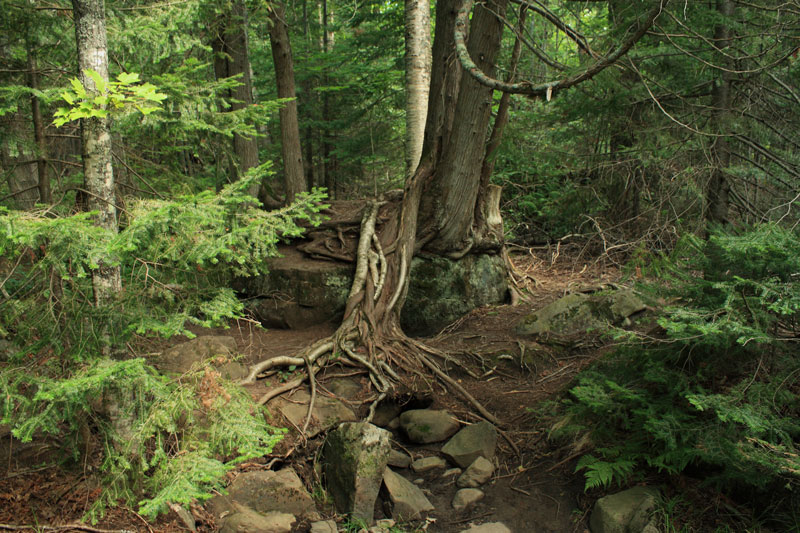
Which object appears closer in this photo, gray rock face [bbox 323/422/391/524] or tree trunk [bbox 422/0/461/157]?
gray rock face [bbox 323/422/391/524]

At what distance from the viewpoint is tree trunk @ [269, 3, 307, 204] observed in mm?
8438

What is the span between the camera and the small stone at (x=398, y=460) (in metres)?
5.06

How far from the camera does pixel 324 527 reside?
3873 millimetres

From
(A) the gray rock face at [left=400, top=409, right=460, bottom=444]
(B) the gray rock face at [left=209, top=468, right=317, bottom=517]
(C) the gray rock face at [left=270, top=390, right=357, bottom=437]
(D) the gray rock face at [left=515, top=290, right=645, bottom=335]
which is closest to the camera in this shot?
(B) the gray rock face at [left=209, top=468, right=317, bottom=517]

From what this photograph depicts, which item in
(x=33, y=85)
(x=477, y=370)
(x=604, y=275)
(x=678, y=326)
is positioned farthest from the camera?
(x=604, y=275)

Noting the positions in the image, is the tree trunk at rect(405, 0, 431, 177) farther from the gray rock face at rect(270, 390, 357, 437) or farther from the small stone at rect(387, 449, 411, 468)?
the small stone at rect(387, 449, 411, 468)

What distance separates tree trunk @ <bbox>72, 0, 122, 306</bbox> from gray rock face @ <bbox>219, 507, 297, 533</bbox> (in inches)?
72.3

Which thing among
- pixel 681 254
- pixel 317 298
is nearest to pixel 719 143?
pixel 681 254

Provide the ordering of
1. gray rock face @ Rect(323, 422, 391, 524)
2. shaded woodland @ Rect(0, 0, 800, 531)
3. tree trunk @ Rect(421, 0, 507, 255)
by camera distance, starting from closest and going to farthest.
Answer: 1. shaded woodland @ Rect(0, 0, 800, 531)
2. gray rock face @ Rect(323, 422, 391, 524)
3. tree trunk @ Rect(421, 0, 507, 255)

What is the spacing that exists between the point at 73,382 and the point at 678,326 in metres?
3.55

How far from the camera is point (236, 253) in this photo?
3.42 metres

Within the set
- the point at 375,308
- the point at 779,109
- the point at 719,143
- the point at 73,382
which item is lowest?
the point at 375,308

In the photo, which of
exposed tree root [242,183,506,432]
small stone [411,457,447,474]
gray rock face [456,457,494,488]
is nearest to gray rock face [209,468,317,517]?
exposed tree root [242,183,506,432]

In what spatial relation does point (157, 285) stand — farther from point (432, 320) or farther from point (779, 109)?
point (779, 109)
